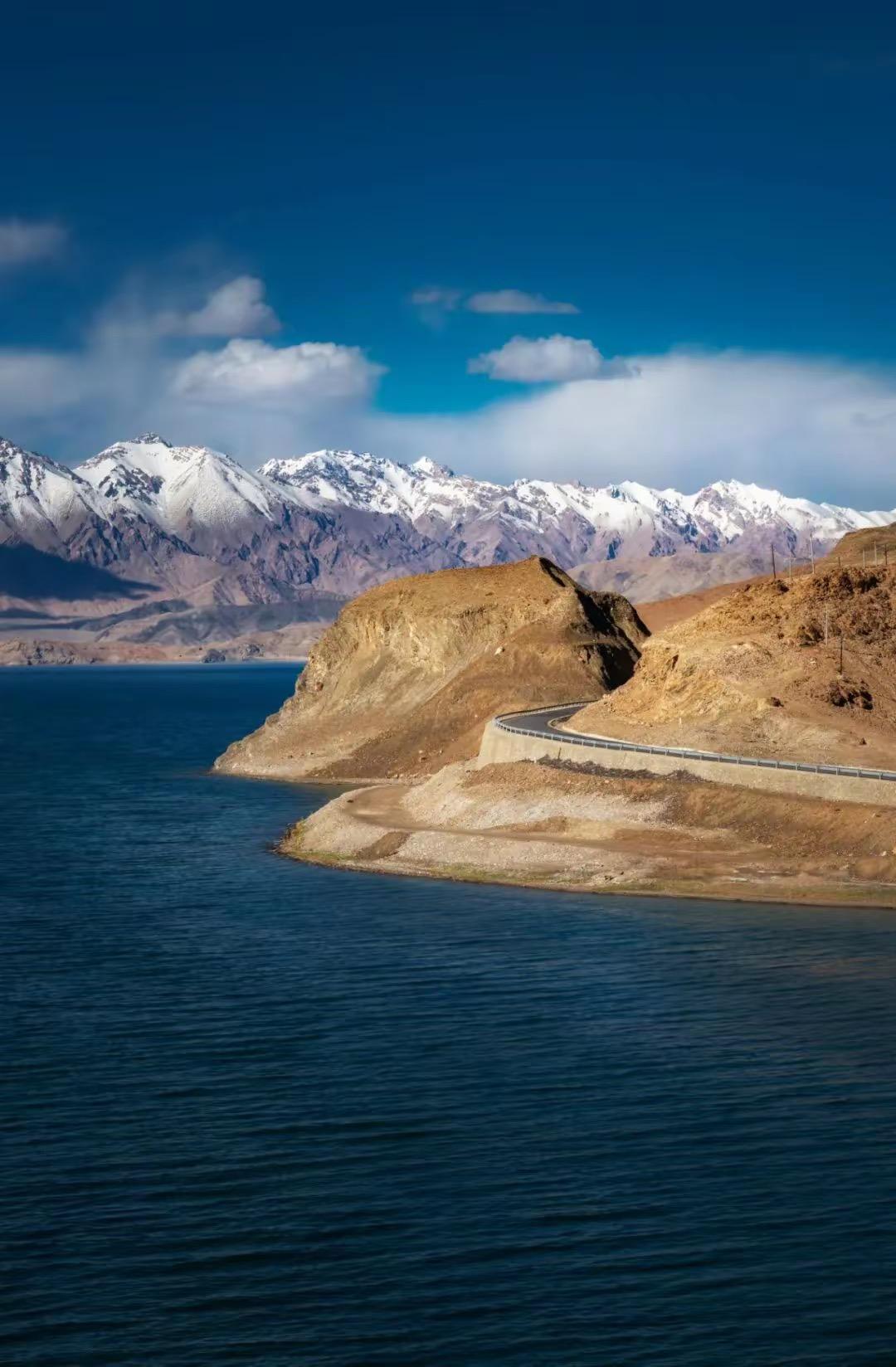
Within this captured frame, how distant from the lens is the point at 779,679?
90.6 m

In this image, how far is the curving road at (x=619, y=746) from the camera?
77.4 metres

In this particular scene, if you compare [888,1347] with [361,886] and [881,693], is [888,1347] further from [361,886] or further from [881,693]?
[881,693]

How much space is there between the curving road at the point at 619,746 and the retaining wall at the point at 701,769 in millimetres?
365

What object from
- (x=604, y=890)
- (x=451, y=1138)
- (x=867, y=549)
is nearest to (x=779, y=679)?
(x=604, y=890)

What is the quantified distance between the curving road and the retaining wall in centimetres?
37

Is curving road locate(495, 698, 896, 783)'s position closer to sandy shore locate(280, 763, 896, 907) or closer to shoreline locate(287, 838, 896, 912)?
sandy shore locate(280, 763, 896, 907)

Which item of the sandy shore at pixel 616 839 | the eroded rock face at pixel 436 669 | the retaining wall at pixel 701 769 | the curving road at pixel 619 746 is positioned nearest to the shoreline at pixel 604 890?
the sandy shore at pixel 616 839

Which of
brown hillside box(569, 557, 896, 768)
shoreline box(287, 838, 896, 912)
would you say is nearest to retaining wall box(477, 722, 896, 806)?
brown hillside box(569, 557, 896, 768)

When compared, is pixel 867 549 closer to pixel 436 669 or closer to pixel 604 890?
pixel 436 669

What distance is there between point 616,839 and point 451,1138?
42.1 metres

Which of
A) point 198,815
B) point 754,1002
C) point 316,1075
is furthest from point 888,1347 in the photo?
point 198,815

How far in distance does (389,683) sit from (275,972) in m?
90.2

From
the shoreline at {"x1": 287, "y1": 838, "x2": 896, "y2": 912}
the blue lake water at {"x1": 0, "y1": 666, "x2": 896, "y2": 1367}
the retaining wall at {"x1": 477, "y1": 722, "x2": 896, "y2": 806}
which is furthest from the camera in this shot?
the retaining wall at {"x1": 477, "y1": 722, "x2": 896, "y2": 806}

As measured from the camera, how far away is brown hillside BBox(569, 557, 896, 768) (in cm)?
8562
